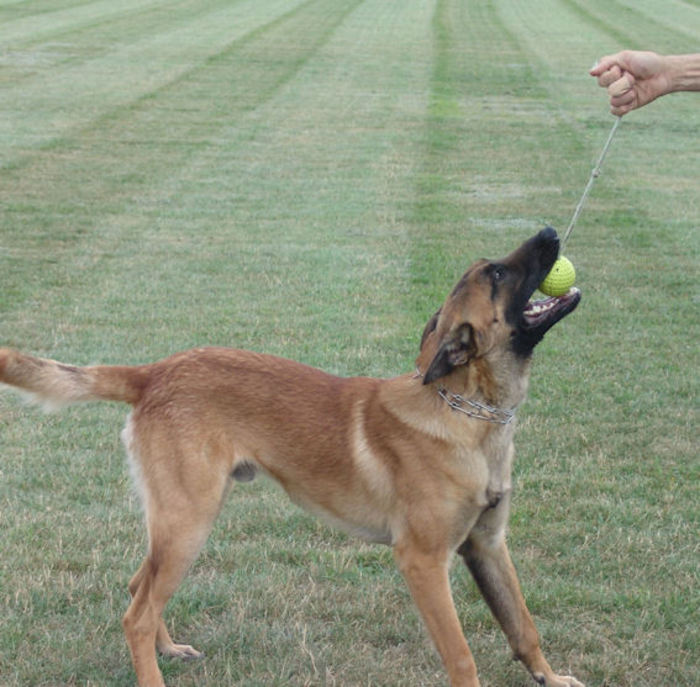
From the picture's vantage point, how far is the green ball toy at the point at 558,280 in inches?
177

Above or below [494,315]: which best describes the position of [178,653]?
below

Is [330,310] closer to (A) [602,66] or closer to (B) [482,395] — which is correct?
(A) [602,66]

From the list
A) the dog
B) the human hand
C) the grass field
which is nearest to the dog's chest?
the dog

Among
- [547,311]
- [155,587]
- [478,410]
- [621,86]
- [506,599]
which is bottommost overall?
[506,599]

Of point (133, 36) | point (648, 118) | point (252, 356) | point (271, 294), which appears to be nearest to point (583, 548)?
point (252, 356)

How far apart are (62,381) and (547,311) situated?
5.87 ft

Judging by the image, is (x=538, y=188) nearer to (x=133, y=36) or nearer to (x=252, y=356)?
(x=252, y=356)

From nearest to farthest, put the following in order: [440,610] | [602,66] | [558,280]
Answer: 1. [440,610]
2. [558,280]
3. [602,66]

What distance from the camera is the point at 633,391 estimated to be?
7.11m

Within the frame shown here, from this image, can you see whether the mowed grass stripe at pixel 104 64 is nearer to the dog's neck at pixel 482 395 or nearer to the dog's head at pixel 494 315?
the dog's head at pixel 494 315

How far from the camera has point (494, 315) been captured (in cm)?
407

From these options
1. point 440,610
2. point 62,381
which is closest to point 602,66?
point 440,610

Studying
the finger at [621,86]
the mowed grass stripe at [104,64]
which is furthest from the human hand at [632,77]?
the mowed grass stripe at [104,64]

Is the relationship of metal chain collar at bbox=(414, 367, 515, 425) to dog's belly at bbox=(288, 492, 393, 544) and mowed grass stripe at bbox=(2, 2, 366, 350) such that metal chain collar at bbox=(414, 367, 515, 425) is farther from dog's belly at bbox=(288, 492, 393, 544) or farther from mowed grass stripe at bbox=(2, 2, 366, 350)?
mowed grass stripe at bbox=(2, 2, 366, 350)
